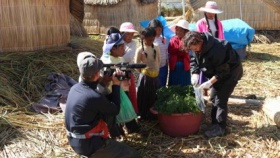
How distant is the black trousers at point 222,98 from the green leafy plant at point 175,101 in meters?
0.28

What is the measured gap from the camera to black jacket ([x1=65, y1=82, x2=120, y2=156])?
9.52 ft

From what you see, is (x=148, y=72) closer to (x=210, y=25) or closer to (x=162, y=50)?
(x=162, y=50)

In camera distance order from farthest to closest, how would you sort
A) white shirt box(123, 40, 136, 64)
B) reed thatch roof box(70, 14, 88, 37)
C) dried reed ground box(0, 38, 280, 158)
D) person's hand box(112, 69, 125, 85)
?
reed thatch roof box(70, 14, 88, 37) → white shirt box(123, 40, 136, 64) → dried reed ground box(0, 38, 280, 158) → person's hand box(112, 69, 125, 85)

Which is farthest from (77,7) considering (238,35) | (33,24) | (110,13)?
(110,13)

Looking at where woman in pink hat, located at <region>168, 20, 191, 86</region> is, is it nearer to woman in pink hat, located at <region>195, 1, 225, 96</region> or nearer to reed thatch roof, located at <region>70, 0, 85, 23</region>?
woman in pink hat, located at <region>195, 1, 225, 96</region>

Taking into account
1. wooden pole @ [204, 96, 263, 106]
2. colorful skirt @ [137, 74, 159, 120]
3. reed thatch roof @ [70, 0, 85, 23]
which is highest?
reed thatch roof @ [70, 0, 85, 23]

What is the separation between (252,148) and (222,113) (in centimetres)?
51

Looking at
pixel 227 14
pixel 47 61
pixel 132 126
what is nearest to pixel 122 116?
pixel 132 126

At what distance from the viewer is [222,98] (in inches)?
156

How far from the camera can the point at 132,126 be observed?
413 cm

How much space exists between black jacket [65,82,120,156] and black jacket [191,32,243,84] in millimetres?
1255

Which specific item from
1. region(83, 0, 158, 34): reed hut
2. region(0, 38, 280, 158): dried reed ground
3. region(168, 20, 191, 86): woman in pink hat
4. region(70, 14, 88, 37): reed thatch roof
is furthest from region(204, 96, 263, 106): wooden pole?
region(83, 0, 158, 34): reed hut

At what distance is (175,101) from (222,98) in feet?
1.85

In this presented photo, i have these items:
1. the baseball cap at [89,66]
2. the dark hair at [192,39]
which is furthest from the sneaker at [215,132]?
the baseball cap at [89,66]
